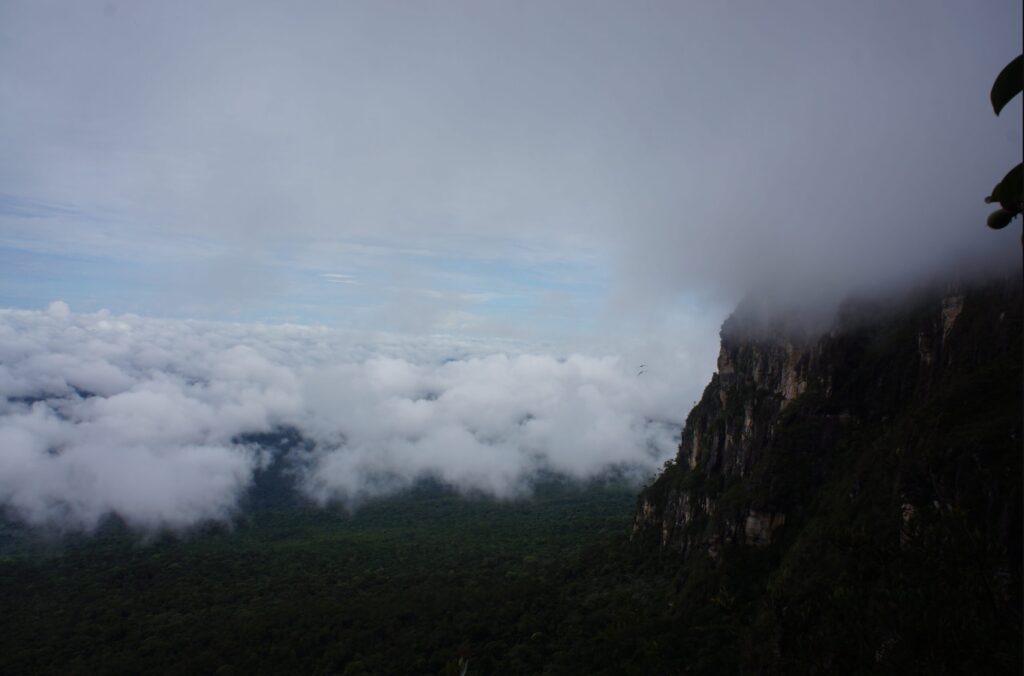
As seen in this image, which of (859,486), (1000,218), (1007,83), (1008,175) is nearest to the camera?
(1007,83)

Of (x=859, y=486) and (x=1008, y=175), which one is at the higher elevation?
(x=1008, y=175)

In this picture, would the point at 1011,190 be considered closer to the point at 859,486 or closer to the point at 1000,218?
the point at 1000,218

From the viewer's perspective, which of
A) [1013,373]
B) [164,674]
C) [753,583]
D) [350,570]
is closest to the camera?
[1013,373]

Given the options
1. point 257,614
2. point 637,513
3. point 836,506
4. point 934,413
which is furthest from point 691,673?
point 257,614

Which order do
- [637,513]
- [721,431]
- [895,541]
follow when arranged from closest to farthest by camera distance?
[895,541], [721,431], [637,513]

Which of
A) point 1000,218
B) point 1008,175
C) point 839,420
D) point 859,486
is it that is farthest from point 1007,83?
point 839,420

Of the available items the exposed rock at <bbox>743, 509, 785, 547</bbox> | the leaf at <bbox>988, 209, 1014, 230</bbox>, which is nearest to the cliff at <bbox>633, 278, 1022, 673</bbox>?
the exposed rock at <bbox>743, 509, 785, 547</bbox>

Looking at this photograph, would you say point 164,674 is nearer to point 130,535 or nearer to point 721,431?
point 721,431
